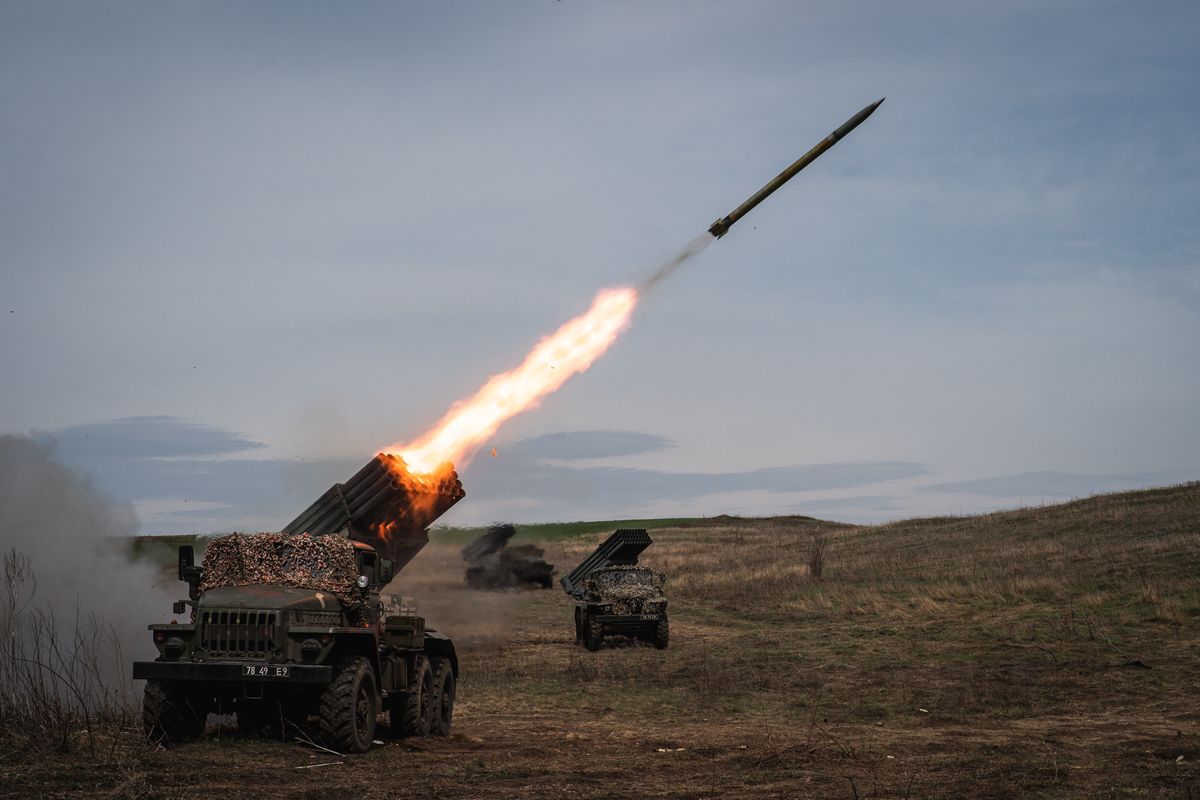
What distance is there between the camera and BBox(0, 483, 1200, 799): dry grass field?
12.2 meters

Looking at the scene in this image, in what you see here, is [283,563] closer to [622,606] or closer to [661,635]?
[622,606]

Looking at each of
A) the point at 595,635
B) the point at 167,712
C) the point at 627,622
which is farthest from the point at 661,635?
the point at 167,712

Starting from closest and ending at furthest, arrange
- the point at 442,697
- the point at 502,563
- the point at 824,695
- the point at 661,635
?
the point at 442,697 < the point at 824,695 < the point at 661,635 < the point at 502,563

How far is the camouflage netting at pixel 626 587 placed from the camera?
97.5 ft

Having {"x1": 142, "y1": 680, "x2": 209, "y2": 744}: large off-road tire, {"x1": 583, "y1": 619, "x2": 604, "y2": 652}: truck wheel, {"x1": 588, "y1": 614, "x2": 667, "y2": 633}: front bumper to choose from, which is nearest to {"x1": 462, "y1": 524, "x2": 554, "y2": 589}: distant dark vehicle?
{"x1": 583, "y1": 619, "x2": 604, "y2": 652}: truck wheel

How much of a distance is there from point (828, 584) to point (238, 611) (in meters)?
30.5

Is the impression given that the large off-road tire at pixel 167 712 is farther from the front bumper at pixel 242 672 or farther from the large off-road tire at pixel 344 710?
the large off-road tire at pixel 344 710

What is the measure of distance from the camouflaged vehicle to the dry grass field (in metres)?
0.48

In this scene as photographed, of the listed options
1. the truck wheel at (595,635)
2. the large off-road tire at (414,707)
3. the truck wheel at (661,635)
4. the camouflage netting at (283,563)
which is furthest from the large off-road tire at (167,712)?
the truck wheel at (661,635)

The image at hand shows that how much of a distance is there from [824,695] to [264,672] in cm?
1156

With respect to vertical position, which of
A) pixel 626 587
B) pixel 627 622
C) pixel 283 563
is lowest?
pixel 627 622

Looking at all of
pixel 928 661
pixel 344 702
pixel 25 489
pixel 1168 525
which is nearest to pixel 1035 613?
pixel 928 661

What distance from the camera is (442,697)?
16891 mm

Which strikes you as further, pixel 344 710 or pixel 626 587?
pixel 626 587
